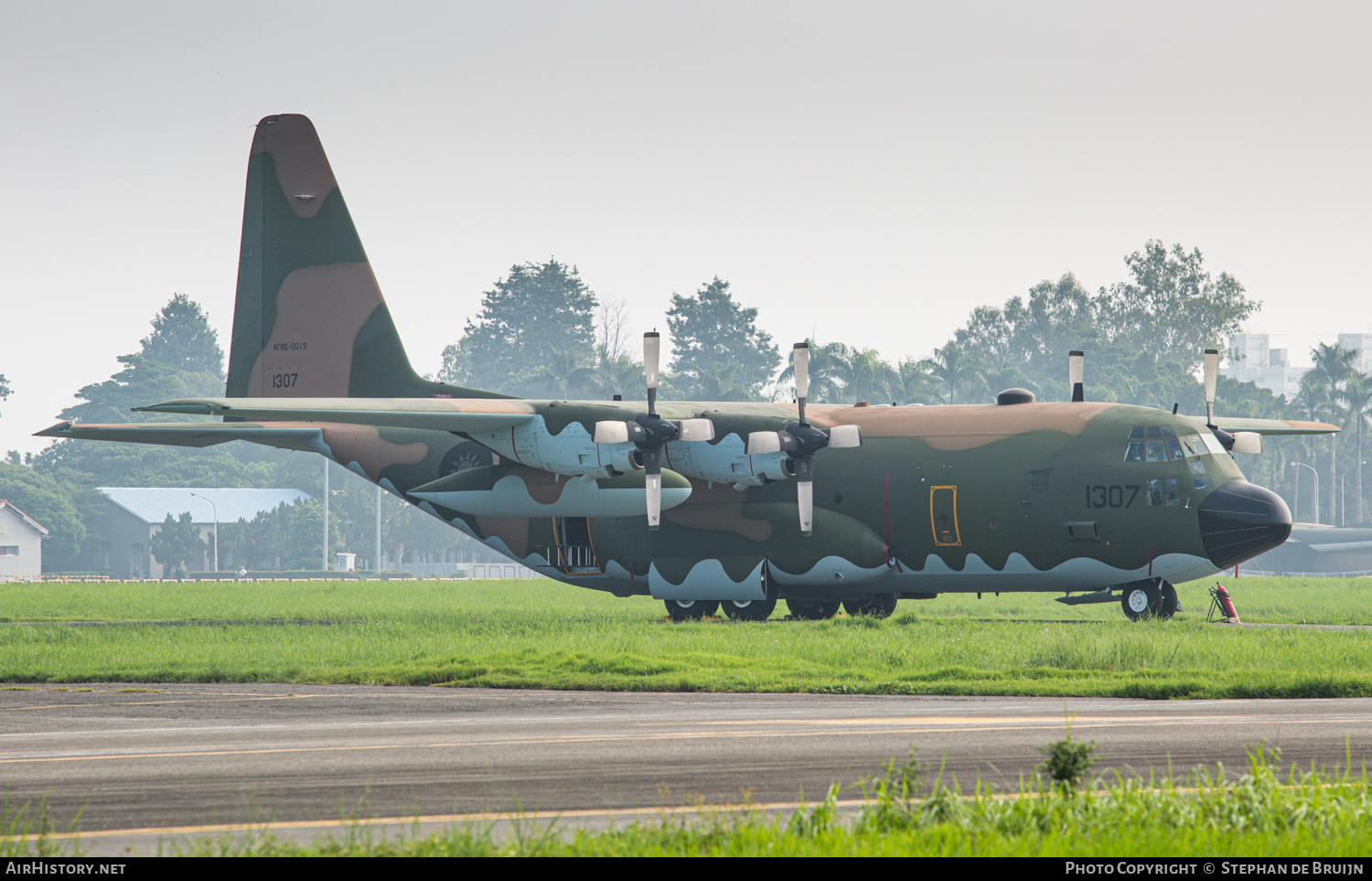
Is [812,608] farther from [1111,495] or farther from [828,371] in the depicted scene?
[828,371]

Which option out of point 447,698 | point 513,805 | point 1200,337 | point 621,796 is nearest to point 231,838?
point 513,805

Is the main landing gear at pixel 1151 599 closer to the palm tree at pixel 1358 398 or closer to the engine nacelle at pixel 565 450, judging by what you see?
the engine nacelle at pixel 565 450

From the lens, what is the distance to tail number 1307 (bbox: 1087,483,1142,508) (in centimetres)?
2834

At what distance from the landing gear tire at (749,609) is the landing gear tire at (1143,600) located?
317 inches

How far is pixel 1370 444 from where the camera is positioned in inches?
6107

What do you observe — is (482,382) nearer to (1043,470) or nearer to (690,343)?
(690,343)

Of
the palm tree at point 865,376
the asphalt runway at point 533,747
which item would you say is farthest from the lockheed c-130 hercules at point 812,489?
the palm tree at point 865,376

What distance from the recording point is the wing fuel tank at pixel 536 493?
30.3 meters

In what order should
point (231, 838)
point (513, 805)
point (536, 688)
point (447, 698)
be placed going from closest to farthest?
point (231, 838) → point (513, 805) → point (447, 698) → point (536, 688)

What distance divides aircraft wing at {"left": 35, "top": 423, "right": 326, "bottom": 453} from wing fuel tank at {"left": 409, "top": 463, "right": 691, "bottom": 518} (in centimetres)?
471

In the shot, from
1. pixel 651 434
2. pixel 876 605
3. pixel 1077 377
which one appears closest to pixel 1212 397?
pixel 1077 377

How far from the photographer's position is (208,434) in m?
32.9

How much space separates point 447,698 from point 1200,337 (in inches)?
5495

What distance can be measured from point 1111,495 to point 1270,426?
957 centimetres
